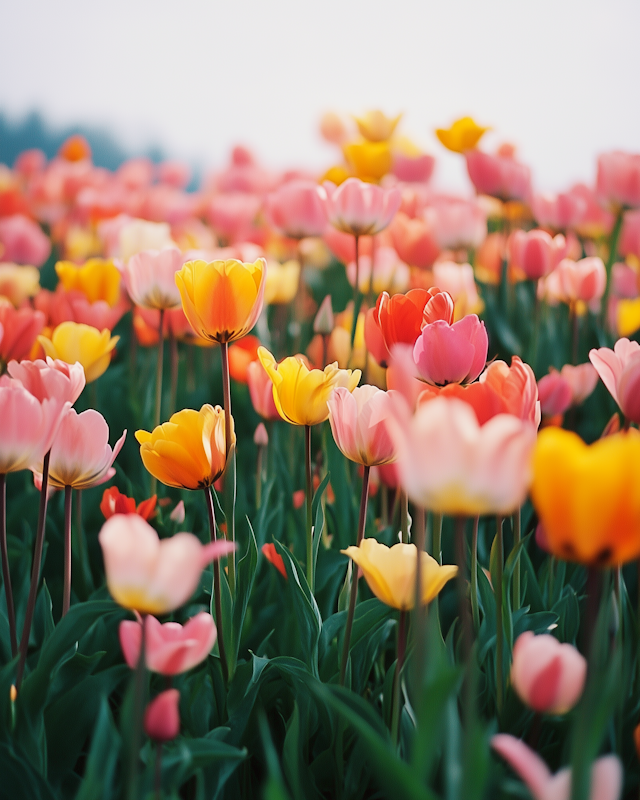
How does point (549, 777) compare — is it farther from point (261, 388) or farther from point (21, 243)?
point (21, 243)

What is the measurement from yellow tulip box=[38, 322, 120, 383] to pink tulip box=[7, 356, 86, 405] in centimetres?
25

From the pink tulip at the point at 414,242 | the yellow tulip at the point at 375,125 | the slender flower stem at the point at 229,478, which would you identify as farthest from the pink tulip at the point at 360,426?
the yellow tulip at the point at 375,125

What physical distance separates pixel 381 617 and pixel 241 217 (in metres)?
1.66

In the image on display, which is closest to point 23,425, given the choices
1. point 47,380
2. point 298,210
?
point 47,380

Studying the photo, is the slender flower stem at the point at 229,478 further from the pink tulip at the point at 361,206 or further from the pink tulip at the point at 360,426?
the pink tulip at the point at 361,206

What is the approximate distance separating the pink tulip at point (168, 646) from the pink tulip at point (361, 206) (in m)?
0.81

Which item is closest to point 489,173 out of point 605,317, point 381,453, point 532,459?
point 605,317

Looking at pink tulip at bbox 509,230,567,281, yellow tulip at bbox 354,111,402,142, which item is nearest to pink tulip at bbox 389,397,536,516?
pink tulip at bbox 509,230,567,281

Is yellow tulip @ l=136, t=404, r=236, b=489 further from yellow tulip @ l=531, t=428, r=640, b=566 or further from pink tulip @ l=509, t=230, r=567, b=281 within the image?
pink tulip @ l=509, t=230, r=567, b=281

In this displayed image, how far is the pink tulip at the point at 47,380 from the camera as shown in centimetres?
61

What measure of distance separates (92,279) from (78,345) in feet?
1.29

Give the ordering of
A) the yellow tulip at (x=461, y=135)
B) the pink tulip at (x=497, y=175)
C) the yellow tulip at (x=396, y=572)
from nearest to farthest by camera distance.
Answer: the yellow tulip at (x=396, y=572), the pink tulip at (x=497, y=175), the yellow tulip at (x=461, y=135)

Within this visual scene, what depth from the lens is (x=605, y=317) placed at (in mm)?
1517

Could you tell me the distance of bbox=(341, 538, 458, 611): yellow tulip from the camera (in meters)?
0.51
